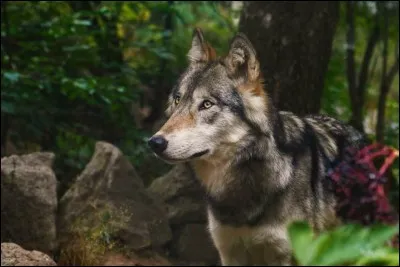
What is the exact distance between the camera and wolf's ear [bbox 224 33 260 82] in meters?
4.77

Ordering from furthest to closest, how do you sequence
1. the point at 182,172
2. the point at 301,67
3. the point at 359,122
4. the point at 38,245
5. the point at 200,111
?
the point at 359,122, the point at 182,172, the point at 301,67, the point at 38,245, the point at 200,111

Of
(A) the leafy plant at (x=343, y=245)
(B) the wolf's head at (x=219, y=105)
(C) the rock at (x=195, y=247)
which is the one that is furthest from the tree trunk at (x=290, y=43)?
(A) the leafy plant at (x=343, y=245)

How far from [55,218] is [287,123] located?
2.63 metres

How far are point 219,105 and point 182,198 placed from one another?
2.91 metres

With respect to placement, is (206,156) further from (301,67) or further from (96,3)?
(96,3)

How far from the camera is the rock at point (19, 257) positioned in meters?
5.57

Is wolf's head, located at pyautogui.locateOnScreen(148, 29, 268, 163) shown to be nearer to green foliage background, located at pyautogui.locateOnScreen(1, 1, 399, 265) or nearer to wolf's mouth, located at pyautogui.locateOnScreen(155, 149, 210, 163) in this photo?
wolf's mouth, located at pyautogui.locateOnScreen(155, 149, 210, 163)

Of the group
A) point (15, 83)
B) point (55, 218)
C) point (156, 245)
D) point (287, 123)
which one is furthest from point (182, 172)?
point (287, 123)

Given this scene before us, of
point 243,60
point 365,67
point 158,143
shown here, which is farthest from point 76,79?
point 365,67

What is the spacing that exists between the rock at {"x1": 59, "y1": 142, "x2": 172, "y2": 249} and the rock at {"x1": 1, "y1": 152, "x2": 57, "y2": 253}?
0.87 ft

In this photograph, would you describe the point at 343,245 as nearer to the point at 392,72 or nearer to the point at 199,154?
the point at 199,154

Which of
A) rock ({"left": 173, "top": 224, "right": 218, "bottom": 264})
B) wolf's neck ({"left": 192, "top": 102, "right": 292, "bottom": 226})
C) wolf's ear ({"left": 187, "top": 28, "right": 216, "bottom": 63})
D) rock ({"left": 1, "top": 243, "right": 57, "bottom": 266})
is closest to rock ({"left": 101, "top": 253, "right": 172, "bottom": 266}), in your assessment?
rock ({"left": 173, "top": 224, "right": 218, "bottom": 264})

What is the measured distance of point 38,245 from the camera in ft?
21.6

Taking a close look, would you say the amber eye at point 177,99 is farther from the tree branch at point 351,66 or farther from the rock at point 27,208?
the tree branch at point 351,66
